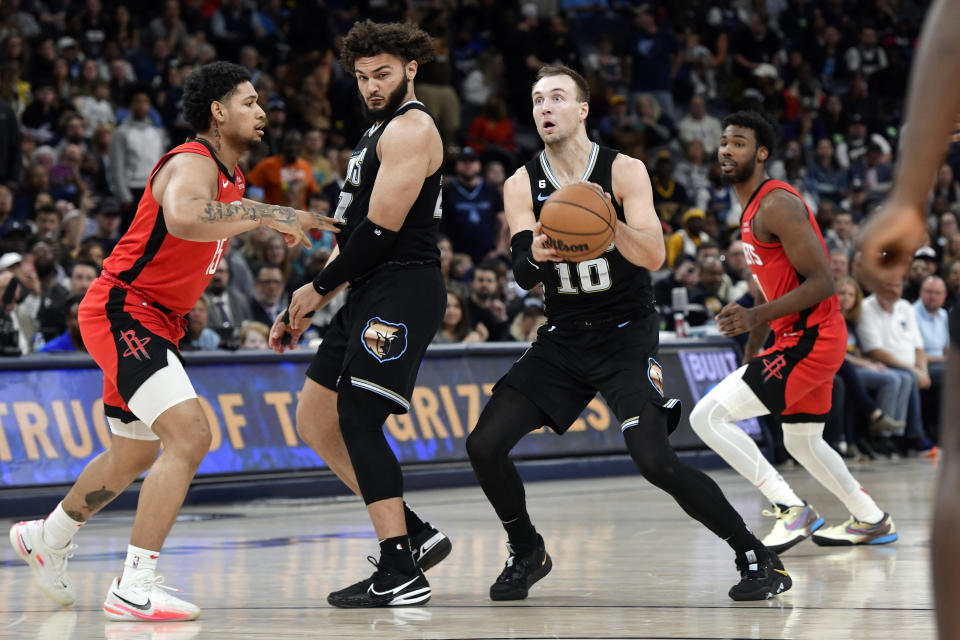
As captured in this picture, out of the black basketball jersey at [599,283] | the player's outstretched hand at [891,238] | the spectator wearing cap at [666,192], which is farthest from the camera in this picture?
the spectator wearing cap at [666,192]

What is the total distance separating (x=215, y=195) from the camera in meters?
5.28

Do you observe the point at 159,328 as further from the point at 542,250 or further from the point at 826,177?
the point at 826,177

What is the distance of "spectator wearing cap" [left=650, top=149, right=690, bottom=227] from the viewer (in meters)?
17.1

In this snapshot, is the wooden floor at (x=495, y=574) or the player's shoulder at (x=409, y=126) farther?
the player's shoulder at (x=409, y=126)

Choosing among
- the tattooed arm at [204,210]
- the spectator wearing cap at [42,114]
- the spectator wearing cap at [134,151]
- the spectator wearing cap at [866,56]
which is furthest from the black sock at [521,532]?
the spectator wearing cap at [866,56]

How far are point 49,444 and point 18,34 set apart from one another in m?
7.25

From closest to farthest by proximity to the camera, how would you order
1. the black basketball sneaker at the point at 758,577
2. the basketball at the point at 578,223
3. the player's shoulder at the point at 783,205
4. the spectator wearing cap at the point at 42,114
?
the basketball at the point at 578,223 < the black basketball sneaker at the point at 758,577 < the player's shoulder at the point at 783,205 < the spectator wearing cap at the point at 42,114

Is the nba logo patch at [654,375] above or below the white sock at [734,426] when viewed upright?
above

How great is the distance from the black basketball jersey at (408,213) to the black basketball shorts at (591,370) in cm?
62

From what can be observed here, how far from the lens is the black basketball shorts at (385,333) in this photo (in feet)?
17.1

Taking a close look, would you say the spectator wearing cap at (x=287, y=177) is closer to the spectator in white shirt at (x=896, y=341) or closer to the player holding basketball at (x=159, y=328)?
the spectator in white shirt at (x=896, y=341)

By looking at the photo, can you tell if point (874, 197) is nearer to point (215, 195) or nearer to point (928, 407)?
point (928, 407)

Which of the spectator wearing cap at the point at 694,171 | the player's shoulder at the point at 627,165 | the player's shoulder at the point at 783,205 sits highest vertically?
the player's shoulder at the point at 627,165

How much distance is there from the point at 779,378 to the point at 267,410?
442 cm
